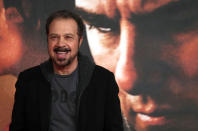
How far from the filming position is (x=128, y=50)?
2.34m

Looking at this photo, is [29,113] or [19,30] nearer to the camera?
[29,113]

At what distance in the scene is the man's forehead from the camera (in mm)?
2328

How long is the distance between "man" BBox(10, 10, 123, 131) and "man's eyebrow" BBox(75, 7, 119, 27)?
36.8 inches

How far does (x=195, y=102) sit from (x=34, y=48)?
4.56ft

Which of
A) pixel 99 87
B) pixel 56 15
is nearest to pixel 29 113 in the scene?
pixel 99 87

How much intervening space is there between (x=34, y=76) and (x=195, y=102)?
4.74 ft

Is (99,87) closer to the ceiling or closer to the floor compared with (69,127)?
closer to the ceiling

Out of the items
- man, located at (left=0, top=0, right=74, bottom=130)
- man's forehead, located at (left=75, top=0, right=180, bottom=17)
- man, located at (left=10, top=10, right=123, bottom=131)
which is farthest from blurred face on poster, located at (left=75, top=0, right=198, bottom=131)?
man, located at (left=10, top=10, right=123, bottom=131)

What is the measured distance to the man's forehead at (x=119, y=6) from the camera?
2.33 metres

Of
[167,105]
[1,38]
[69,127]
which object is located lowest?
[167,105]

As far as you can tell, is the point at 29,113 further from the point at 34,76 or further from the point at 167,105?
the point at 167,105

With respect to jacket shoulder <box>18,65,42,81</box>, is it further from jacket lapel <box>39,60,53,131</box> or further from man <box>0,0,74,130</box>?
man <box>0,0,74,130</box>

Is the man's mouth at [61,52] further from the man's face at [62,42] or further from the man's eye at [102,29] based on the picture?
the man's eye at [102,29]

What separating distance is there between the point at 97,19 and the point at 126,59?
407 millimetres
